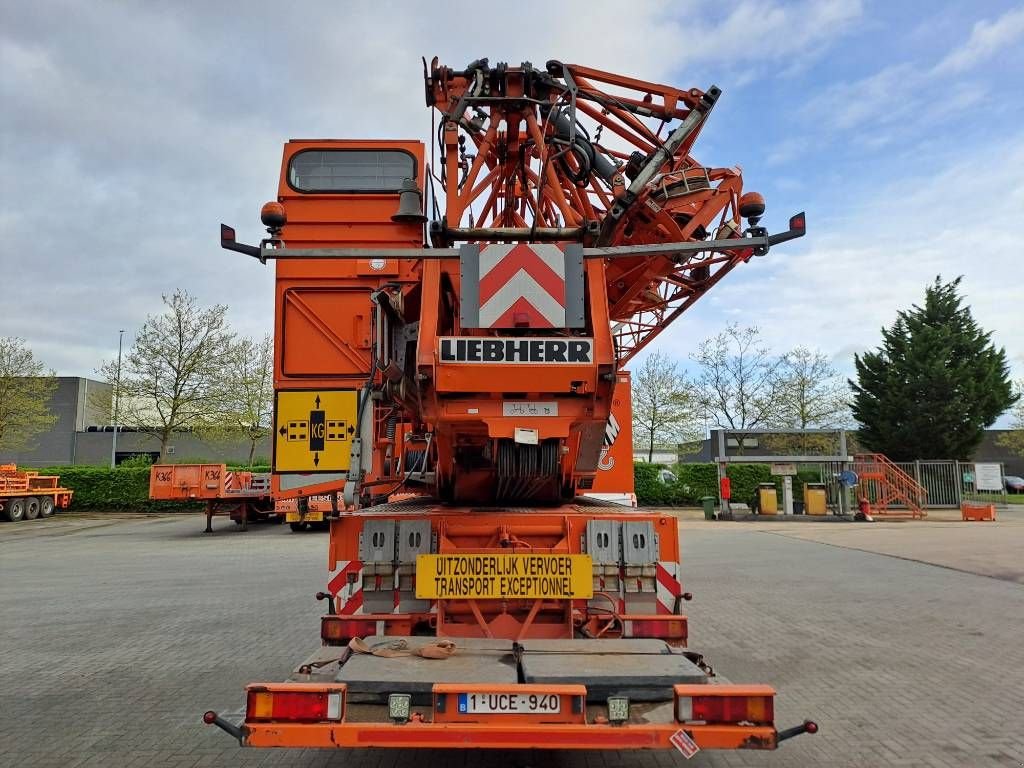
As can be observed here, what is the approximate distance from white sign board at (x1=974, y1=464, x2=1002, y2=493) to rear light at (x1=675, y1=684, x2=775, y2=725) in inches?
1104

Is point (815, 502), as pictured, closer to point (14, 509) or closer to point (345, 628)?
point (345, 628)

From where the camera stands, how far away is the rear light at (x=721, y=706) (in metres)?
2.97

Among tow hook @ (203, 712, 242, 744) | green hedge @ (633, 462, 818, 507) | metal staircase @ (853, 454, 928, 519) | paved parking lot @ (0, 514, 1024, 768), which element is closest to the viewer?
tow hook @ (203, 712, 242, 744)

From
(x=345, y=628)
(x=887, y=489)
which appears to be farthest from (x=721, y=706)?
(x=887, y=489)

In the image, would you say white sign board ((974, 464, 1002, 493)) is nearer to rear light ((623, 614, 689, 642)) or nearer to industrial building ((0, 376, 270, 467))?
→ rear light ((623, 614, 689, 642))

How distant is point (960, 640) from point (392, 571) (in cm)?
623

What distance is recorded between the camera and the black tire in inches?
1010

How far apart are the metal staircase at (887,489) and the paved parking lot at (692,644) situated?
10640 mm

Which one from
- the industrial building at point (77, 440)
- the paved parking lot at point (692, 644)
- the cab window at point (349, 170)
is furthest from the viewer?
the industrial building at point (77, 440)

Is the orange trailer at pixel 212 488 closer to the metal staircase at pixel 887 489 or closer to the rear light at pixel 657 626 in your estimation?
the rear light at pixel 657 626

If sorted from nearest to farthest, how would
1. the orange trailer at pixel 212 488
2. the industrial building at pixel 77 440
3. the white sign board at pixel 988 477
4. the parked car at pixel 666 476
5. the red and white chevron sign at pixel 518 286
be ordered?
the red and white chevron sign at pixel 518 286 → the orange trailer at pixel 212 488 → the white sign board at pixel 988 477 → the parked car at pixel 666 476 → the industrial building at pixel 77 440

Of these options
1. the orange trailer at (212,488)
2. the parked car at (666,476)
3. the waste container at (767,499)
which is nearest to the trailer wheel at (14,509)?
the orange trailer at (212,488)

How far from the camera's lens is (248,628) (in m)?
7.61

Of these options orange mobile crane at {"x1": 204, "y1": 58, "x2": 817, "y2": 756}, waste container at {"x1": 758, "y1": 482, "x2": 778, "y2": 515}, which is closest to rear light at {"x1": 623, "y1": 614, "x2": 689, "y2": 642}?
orange mobile crane at {"x1": 204, "y1": 58, "x2": 817, "y2": 756}
